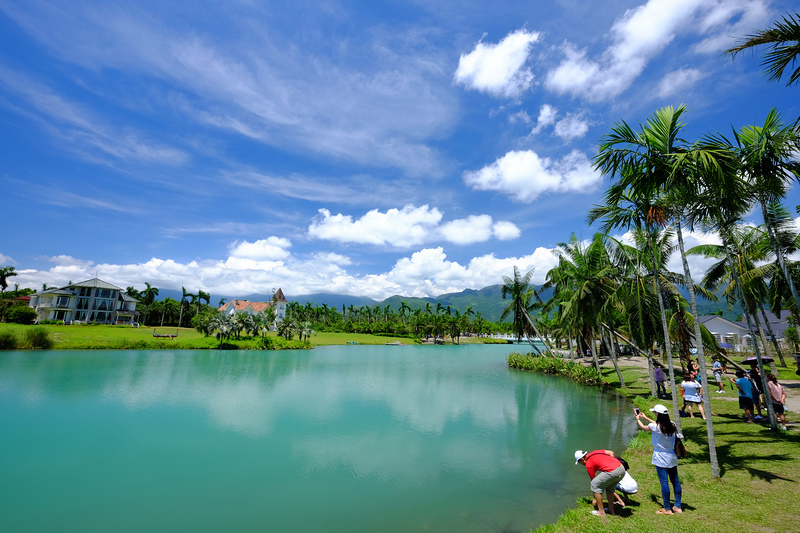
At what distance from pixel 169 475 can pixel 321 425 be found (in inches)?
273

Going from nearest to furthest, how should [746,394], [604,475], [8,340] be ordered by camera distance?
[604,475]
[746,394]
[8,340]

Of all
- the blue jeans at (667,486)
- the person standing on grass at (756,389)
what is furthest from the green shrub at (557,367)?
the blue jeans at (667,486)

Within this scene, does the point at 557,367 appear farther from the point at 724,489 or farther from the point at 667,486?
the point at 667,486

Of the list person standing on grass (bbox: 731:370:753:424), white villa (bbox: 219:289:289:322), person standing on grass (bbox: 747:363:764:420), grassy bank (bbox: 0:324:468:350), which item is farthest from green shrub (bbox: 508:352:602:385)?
white villa (bbox: 219:289:289:322)

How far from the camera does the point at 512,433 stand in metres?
16.3

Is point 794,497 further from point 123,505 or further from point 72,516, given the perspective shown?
point 72,516

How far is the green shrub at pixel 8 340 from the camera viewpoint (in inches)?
1698

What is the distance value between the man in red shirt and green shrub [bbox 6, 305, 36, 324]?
8256cm

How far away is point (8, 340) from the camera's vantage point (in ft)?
143

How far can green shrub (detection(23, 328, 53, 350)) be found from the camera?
146 feet

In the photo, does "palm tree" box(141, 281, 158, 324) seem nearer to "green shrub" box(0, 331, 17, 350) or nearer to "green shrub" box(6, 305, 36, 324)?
"green shrub" box(6, 305, 36, 324)

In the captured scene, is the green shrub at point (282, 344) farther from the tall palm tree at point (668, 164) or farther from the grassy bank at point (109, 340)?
the tall palm tree at point (668, 164)

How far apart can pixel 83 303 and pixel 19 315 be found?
16.6m

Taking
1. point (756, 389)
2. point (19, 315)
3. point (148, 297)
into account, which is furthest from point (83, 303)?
point (756, 389)
